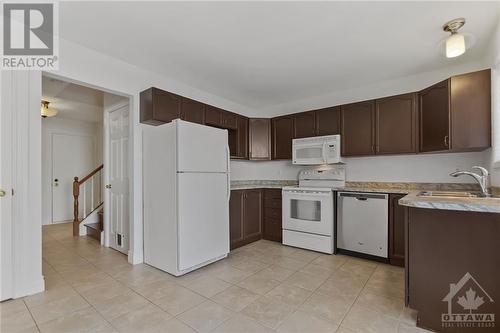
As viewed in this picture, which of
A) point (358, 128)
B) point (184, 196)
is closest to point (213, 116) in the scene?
point (184, 196)

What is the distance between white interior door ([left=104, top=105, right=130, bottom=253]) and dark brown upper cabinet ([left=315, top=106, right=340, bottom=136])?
116 inches

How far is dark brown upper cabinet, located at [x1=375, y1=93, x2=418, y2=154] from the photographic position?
3.12 metres

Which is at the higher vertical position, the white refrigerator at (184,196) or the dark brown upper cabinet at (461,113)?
the dark brown upper cabinet at (461,113)

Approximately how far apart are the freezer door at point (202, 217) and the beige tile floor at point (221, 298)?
21 cm

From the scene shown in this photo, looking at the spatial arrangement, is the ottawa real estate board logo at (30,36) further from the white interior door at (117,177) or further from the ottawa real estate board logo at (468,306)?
the ottawa real estate board logo at (468,306)

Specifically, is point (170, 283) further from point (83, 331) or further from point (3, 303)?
point (3, 303)

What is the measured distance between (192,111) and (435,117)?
311cm

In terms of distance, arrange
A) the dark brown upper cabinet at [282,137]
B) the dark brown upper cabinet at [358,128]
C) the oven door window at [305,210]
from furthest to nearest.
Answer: the dark brown upper cabinet at [282,137] < the oven door window at [305,210] < the dark brown upper cabinet at [358,128]

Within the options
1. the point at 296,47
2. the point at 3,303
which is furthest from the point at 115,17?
the point at 3,303

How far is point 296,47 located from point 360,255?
2.83 m

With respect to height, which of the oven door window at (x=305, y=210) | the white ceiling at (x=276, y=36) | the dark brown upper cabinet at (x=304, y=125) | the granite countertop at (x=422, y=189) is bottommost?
the oven door window at (x=305, y=210)

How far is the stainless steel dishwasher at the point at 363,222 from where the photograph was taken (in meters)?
3.04

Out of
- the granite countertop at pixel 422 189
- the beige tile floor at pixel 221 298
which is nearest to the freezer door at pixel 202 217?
the beige tile floor at pixel 221 298

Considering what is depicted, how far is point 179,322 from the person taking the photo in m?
1.81
